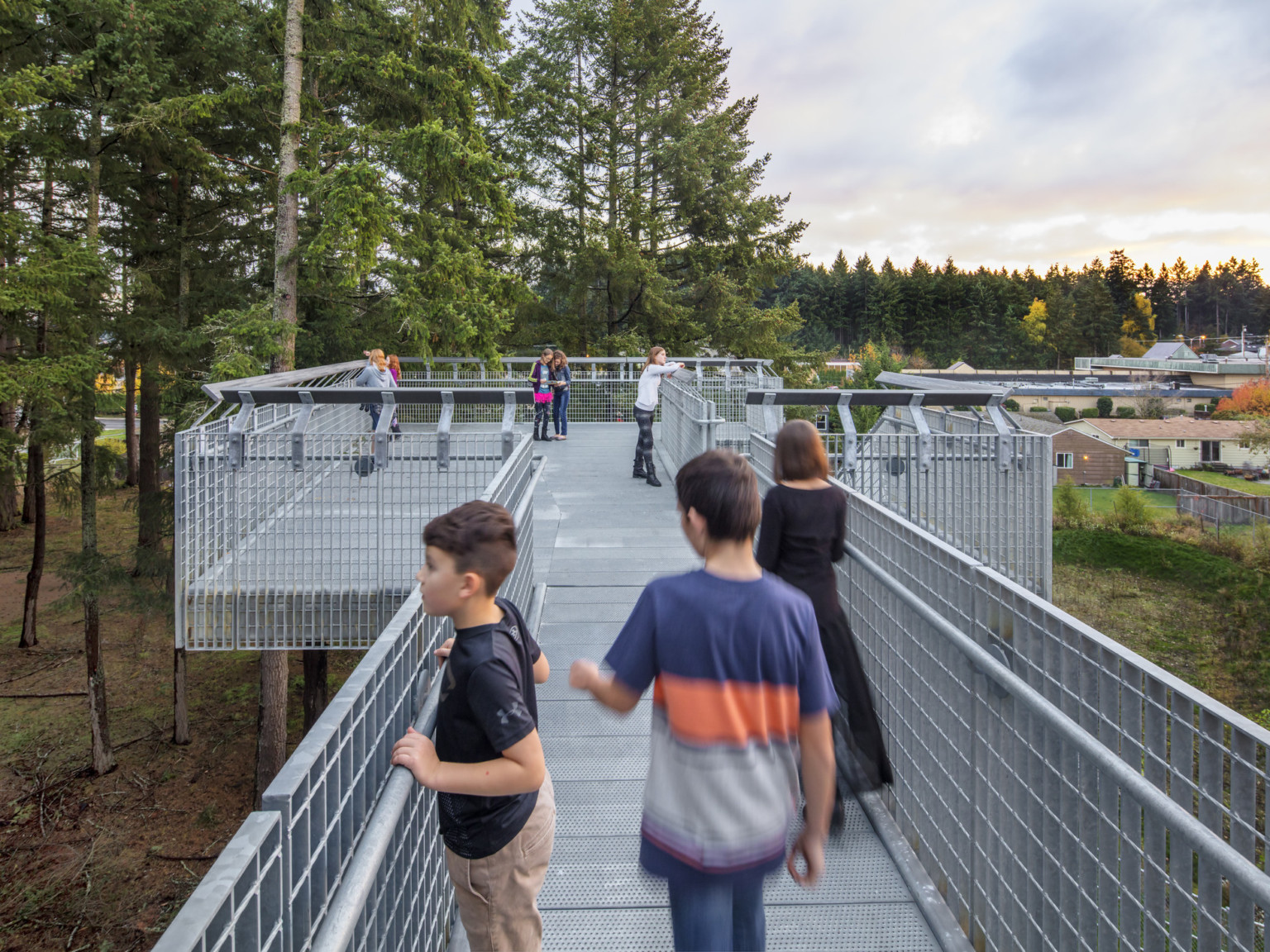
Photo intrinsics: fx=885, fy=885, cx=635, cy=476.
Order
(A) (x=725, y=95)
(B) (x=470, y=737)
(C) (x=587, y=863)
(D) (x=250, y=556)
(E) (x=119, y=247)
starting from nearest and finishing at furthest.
A: 1. (B) (x=470, y=737)
2. (C) (x=587, y=863)
3. (D) (x=250, y=556)
4. (E) (x=119, y=247)
5. (A) (x=725, y=95)

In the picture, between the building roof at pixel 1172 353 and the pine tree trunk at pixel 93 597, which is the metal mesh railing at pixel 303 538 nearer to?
the pine tree trunk at pixel 93 597

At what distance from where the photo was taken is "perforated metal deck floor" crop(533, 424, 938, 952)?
3.25 metres

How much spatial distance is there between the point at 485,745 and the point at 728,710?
636 mm

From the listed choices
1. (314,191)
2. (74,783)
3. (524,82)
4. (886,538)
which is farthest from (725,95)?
(886,538)

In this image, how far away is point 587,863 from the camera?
3680 millimetres

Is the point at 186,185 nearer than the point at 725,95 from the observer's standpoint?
→ Yes

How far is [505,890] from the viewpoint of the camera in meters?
2.40

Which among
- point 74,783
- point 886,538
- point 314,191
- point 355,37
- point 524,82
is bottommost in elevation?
point 74,783

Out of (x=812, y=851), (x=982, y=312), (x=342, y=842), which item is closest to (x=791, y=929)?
(x=812, y=851)

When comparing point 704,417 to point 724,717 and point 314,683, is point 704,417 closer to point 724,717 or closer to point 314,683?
point 724,717

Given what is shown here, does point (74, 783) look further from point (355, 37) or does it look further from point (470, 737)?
point (470, 737)

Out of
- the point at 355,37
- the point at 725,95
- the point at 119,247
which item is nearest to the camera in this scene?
the point at 355,37

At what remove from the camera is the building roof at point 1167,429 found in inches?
2596

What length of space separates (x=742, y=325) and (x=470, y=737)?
3165 centimetres
